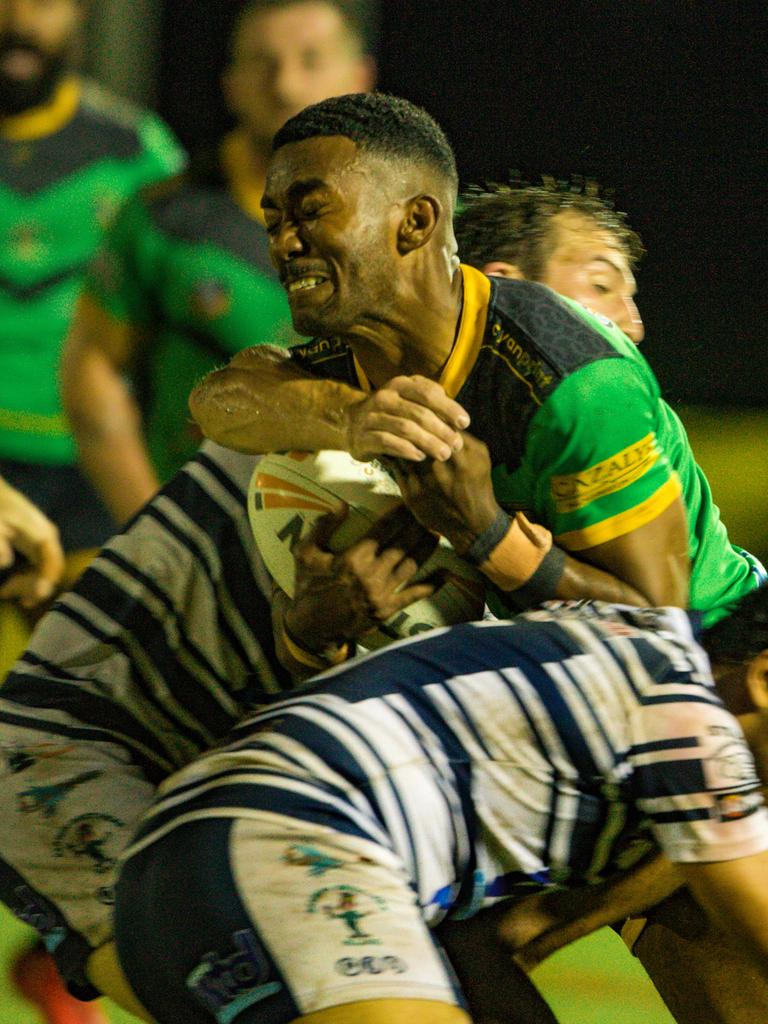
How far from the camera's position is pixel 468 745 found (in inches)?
61.6

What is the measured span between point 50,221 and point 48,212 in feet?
0.07

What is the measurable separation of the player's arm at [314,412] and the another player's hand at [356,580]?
108 millimetres

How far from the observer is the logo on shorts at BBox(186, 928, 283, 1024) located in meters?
1.48

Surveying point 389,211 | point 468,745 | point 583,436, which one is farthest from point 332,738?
point 389,211

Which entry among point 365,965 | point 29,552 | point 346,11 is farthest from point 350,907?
point 346,11

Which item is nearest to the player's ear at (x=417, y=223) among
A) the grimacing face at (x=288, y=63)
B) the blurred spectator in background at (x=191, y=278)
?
the blurred spectator in background at (x=191, y=278)

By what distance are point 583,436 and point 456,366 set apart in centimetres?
17

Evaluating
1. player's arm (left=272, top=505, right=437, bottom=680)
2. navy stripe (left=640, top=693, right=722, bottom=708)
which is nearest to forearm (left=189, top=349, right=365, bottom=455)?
player's arm (left=272, top=505, right=437, bottom=680)

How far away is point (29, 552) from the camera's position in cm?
324

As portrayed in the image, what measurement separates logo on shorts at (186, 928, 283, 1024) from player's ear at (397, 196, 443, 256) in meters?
0.76

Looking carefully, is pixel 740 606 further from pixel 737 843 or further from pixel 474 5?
pixel 474 5

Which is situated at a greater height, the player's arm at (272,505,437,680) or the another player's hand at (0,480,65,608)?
the player's arm at (272,505,437,680)

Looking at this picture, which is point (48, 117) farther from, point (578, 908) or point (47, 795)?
point (578, 908)

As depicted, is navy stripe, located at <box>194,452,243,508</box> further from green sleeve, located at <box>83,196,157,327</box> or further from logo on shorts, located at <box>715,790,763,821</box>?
green sleeve, located at <box>83,196,157,327</box>
